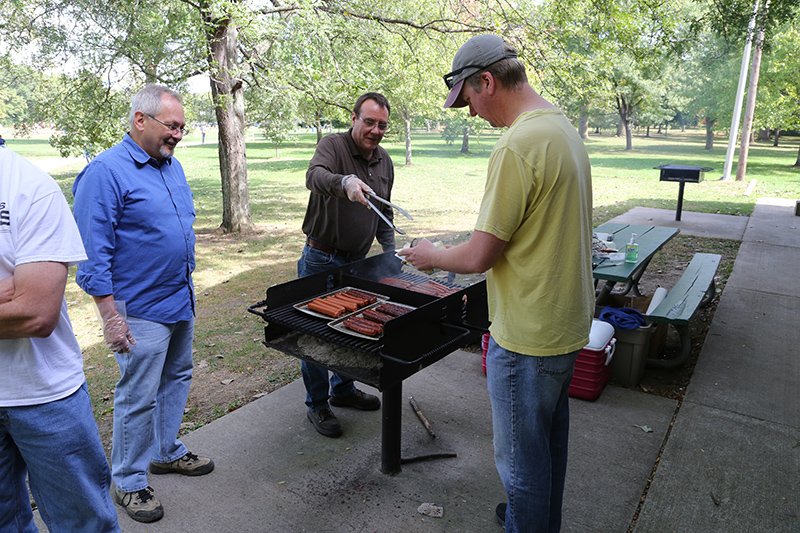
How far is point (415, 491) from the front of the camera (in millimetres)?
3035

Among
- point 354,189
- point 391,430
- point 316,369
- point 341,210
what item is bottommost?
point 391,430

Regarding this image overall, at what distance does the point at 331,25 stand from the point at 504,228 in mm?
7435

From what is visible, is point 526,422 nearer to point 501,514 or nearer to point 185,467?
point 501,514

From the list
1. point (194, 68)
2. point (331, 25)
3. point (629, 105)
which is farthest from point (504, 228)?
point (629, 105)

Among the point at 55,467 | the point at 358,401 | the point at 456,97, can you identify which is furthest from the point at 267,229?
the point at 55,467

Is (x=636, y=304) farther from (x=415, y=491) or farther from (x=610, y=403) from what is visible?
(x=415, y=491)

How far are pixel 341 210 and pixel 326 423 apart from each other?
145 cm

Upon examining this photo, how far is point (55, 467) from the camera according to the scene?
175 centimetres

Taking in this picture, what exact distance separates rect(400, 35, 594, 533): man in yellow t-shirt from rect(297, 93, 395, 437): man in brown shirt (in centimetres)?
134

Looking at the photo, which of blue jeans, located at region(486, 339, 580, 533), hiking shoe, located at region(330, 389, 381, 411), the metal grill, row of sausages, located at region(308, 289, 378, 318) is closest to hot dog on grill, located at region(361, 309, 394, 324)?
row of sausages, located at region(308, 289, 378, 318)

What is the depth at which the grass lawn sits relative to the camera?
4672mm

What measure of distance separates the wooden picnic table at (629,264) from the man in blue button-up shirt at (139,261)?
348cm

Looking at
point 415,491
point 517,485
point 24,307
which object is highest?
point 24,307

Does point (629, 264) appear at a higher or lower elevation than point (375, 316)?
lower
